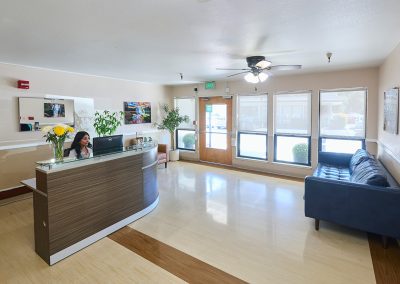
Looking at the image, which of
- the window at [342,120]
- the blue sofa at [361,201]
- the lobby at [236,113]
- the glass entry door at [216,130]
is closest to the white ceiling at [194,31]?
the lobby at [236,113]

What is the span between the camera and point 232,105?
273 inches

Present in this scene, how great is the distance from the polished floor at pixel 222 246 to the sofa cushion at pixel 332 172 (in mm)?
638

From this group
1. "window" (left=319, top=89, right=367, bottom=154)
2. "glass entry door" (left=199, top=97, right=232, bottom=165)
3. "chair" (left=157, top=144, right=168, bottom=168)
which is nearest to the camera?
"window" (left=319, top=89, right=367, bottom=154)

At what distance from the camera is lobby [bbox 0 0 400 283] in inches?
94.2

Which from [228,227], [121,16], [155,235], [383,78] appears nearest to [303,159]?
[383,78]

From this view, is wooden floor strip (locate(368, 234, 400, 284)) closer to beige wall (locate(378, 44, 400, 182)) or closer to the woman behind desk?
beige wall (locate(378, 44, 400, 182))

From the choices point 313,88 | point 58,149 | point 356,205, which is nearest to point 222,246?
point 356,205

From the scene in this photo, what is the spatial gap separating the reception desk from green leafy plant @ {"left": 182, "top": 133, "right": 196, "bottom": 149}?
4319 mm

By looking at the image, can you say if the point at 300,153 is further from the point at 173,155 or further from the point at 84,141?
the point at 84,141

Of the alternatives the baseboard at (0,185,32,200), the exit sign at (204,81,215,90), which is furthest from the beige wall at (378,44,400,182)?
the baseboard at (0,185,32,200)

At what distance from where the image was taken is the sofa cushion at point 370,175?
2857 millimetres

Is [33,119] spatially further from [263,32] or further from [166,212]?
[263,32]

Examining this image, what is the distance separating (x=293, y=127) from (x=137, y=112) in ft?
14.5

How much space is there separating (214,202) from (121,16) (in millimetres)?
3269
